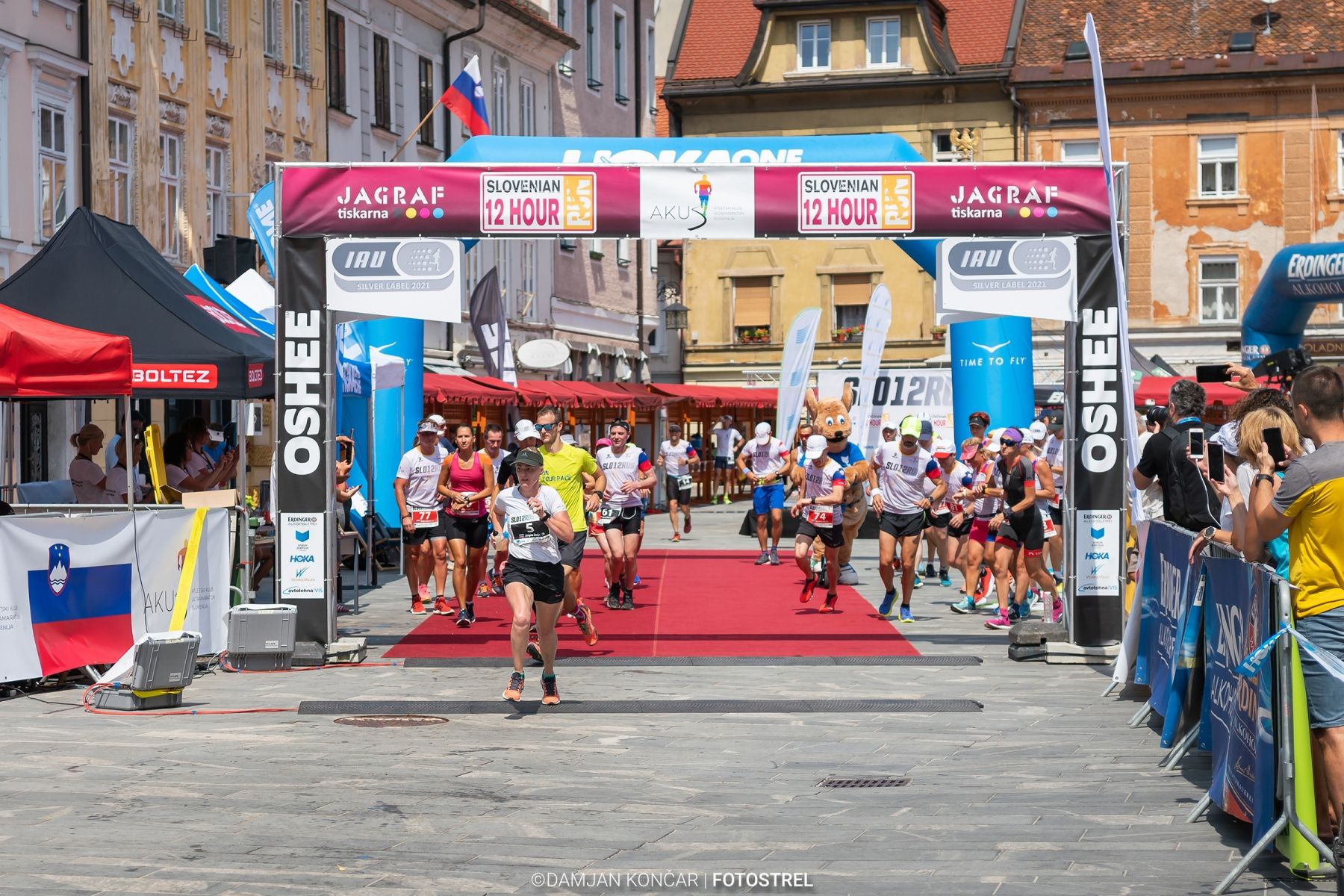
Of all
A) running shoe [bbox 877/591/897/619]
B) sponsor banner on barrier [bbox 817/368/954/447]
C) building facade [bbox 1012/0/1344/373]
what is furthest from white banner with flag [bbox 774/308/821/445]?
building facade [bbox 1012/0/1344/373]

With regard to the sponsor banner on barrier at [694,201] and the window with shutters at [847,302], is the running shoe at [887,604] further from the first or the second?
the window with shutters at [847,302]

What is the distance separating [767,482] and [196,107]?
9.94 m

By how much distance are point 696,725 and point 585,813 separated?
2.77m

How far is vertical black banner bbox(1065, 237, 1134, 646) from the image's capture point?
13.8m

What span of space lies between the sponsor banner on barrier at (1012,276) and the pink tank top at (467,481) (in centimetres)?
517

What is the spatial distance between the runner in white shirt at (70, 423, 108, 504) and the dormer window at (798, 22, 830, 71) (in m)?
36.0

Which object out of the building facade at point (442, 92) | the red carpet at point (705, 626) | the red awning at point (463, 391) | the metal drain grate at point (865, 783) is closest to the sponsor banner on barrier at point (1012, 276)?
the red carpet at point (705, 626)

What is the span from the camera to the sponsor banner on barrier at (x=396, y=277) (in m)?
13.7

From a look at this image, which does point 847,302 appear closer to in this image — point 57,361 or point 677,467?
point 677,467

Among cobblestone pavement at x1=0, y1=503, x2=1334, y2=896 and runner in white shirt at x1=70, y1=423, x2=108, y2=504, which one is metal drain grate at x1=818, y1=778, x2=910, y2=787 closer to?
cobblestone pavement at x1=0, y1=503, x2=1334, y2=896

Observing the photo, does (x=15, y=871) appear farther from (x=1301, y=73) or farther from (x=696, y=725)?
(x=1301, y=73)

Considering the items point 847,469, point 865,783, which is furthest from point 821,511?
point 865,783

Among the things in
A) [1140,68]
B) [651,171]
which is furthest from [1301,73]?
[651,171]

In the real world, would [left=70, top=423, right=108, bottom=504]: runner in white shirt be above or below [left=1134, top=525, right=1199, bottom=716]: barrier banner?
above
